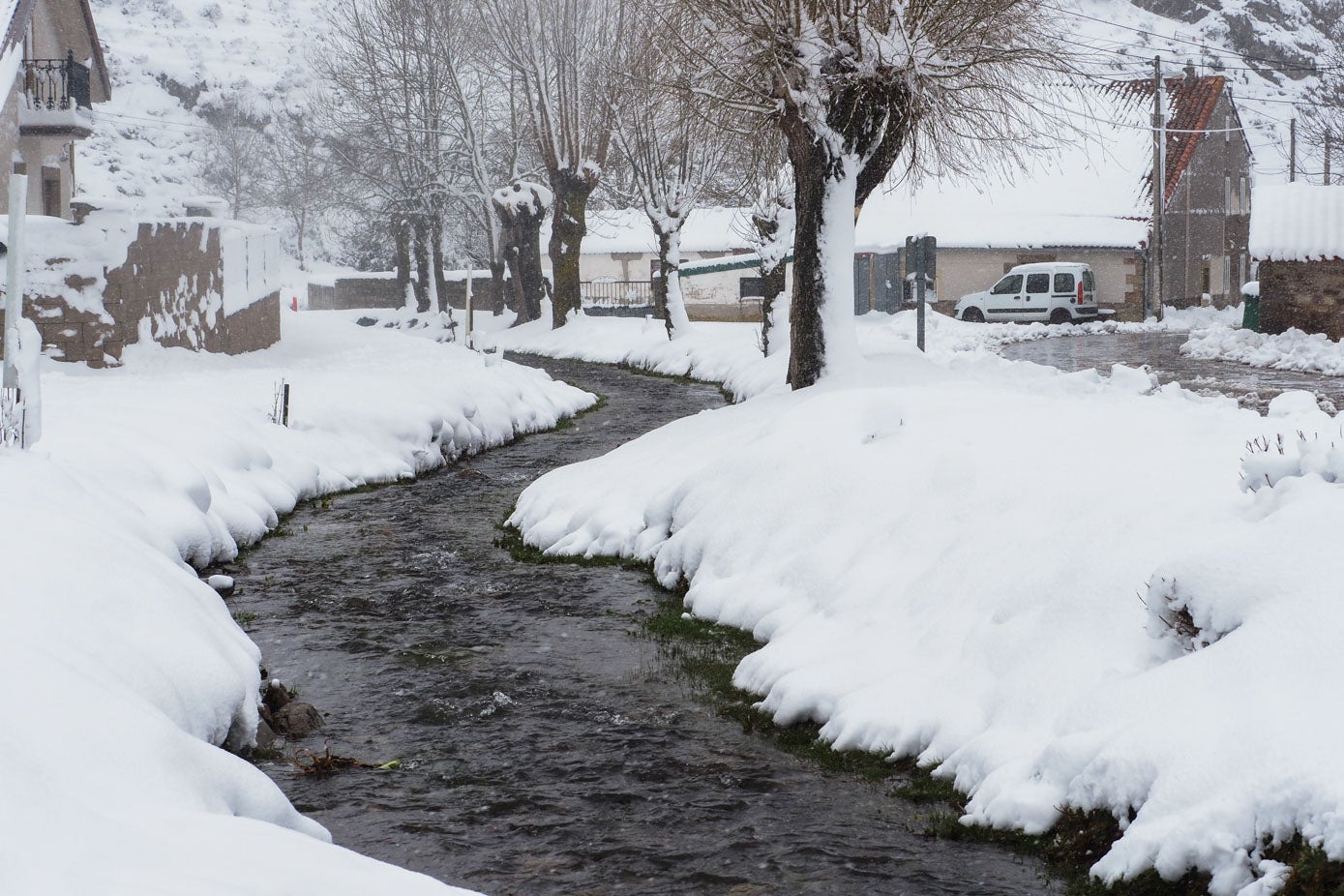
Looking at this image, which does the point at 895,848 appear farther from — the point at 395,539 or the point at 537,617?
the point at 395,539

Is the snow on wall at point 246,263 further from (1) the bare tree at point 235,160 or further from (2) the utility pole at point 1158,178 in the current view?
(1) the bare tree at point 235,160

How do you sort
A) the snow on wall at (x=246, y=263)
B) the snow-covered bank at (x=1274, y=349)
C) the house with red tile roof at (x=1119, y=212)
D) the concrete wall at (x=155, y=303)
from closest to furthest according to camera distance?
the concrete wall at (x=155, y=303) < the snow-covered bank at (x=1274, y=349) < the snow on wall at (x=246, y=263) < the house with red tile roof at (x=1119, y=212)

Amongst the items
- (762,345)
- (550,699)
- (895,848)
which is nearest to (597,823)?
(895,848)

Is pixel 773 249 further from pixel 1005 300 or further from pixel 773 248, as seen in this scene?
pixel 1005 300

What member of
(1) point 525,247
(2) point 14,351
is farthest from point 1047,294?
(2) point 14,351

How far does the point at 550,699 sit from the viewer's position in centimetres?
830

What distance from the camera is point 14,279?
9.52 meters

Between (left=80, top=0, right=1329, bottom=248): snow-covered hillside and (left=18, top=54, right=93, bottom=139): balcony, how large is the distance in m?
79.8

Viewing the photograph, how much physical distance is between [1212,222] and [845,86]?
38091 mm

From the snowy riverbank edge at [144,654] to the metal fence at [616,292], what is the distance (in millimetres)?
39516

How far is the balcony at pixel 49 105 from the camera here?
2986cm

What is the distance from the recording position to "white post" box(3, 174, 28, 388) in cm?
937

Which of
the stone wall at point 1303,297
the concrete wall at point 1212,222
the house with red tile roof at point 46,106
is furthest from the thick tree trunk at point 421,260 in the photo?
the stone wall at point 1303,297

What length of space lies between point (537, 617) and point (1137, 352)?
21368 millimetres
